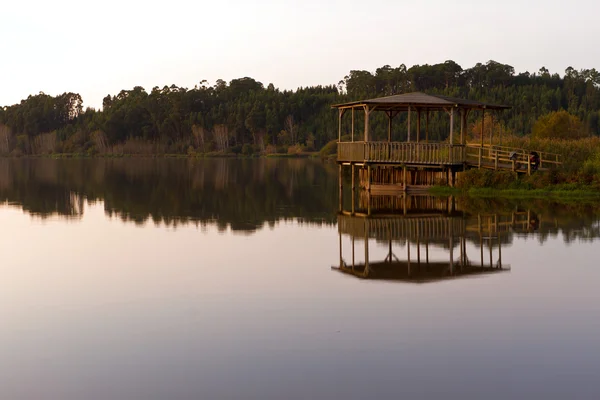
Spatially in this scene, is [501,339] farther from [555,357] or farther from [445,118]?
[445,118]

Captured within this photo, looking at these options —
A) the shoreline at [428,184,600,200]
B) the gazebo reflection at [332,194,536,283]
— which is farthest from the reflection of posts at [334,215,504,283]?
the shoreline at [428,184,600,200]

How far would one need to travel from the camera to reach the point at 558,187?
3244cm

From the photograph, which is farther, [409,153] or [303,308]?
[409,153]

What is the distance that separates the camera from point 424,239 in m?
21.5

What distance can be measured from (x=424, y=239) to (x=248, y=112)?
371ft

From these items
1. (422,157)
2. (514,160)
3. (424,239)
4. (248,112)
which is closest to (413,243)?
(424,239)

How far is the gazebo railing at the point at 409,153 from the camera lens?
3456 centimetres

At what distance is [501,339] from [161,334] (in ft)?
17.3

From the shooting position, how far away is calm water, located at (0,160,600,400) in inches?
380

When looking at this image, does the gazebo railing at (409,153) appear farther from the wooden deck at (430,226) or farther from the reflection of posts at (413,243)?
the reflection of posts at (413,243)

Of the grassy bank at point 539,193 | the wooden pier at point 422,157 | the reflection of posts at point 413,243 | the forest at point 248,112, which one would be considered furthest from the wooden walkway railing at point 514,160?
the forest at point 248,112

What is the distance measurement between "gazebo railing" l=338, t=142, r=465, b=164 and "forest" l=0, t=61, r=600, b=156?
250ft

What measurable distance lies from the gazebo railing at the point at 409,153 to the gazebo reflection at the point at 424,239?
3132mm

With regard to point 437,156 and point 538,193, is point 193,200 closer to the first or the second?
point 437,156
